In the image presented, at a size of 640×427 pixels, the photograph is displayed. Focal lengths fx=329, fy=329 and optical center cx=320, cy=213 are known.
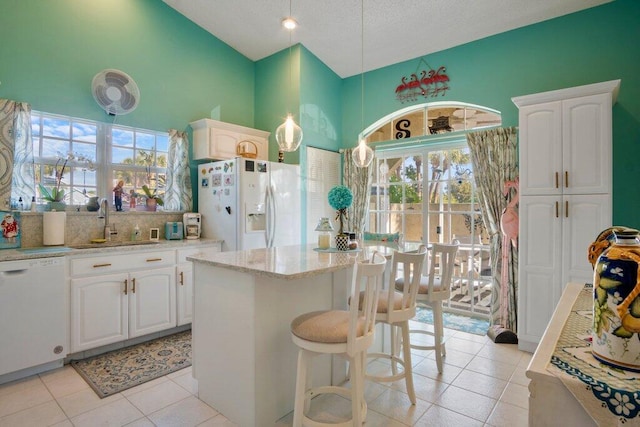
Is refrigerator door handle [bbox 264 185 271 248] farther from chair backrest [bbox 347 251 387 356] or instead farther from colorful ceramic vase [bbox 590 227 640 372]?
colorful ceramic vase [bbox 590 227 640 372]

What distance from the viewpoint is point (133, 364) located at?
2775 mm

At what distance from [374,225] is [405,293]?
286cm

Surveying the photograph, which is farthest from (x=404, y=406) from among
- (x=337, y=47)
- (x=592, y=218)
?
(x=337, y=47)

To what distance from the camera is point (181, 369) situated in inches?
107

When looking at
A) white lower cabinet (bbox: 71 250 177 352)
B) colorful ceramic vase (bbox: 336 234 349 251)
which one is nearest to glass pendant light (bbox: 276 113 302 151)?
colorful ceramic vase (bbox: 336 234 349 251)

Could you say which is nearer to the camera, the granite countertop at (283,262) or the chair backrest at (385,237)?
the granite countertop at (283,262)

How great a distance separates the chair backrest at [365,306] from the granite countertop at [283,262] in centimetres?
29

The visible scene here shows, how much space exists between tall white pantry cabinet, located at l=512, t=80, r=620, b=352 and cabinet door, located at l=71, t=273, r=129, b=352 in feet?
12.2

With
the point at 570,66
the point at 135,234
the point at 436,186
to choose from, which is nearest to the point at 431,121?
the point at 436,186

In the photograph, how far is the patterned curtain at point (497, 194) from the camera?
11.5 feet

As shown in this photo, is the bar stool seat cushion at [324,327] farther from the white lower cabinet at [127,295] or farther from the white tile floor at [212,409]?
the white lower cabinet at [127,295]

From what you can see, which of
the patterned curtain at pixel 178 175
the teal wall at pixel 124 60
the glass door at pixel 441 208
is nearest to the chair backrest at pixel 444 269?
the glass door at pixel 441 208

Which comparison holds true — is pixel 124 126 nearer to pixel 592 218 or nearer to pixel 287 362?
pixel 287 362

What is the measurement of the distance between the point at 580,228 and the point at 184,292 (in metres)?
3.78
